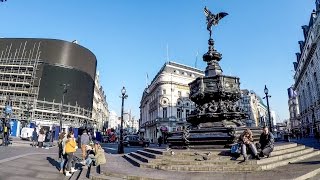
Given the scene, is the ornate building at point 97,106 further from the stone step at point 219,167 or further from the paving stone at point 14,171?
the stone step at point 219,167

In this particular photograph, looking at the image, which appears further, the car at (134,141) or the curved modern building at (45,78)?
the curved modern building at (45,78)

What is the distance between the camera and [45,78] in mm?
68062

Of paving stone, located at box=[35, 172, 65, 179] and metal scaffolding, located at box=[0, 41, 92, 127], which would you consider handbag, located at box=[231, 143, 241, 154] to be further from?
metal scaffolding, located at box=[0, 41, 92, 127]

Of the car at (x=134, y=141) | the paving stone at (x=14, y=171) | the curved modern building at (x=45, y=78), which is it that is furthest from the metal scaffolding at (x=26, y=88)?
the paving stone at (x=14, y=171)

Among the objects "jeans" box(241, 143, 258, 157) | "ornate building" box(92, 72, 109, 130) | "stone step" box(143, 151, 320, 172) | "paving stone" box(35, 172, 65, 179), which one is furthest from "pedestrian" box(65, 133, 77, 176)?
"ornate building" box(92, 72, 109, 130)

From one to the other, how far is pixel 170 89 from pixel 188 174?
186 feet

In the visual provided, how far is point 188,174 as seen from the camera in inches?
307

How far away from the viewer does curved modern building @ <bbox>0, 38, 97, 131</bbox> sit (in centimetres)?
6462

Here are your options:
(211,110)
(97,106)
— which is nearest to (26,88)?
(97,106)

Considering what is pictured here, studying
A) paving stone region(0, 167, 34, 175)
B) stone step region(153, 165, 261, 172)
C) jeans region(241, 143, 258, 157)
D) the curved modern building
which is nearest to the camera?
stone step region(153, 165, 261, 172)

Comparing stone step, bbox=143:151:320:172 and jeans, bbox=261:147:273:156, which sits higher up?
jeans, bbox=261:147:273:156

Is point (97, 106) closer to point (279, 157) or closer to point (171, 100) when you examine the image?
point (171, 100)

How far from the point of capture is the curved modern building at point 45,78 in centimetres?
6462

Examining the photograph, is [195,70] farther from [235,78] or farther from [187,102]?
[235,78]
